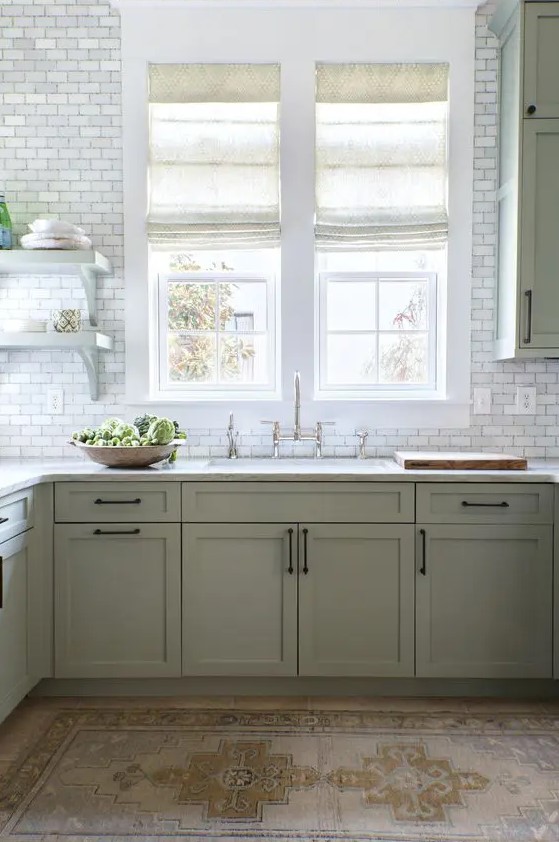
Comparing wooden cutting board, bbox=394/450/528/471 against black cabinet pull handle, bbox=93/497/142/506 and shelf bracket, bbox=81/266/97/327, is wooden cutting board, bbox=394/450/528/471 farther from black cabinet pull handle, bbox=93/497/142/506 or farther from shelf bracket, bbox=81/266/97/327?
shelf bracket, bbox=81/266/97/327

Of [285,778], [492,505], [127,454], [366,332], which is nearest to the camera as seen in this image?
[285,778]

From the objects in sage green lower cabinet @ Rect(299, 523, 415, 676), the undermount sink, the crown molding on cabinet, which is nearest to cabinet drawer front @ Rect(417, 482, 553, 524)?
sage green lower cabinet @ Rect(299, 523, 415, 676)

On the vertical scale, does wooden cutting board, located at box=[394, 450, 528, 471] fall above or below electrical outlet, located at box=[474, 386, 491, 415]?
below

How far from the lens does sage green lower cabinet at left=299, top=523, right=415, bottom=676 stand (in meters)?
2.96

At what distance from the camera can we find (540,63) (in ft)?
10.3

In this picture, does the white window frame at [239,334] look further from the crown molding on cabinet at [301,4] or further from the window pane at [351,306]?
the crown molding on cabinet at [301,4]

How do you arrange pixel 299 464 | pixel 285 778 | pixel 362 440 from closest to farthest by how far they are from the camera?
pixel 285 778 → pixel 299 464 → pixel 362 440

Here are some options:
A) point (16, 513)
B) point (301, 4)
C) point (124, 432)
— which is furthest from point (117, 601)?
point (301, 4)

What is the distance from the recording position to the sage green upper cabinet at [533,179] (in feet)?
10.3

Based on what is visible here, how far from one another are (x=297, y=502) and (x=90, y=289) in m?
1.45

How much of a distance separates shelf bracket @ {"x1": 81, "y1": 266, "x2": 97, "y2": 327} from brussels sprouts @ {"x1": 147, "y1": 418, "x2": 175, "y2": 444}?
703 millimetres

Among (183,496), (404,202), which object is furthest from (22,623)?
(404,202)

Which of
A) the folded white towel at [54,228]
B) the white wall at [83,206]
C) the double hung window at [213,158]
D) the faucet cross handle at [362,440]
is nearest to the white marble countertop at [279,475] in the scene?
the faucet cross handle at [362,440]

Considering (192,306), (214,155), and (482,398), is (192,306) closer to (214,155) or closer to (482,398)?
(214,155)
